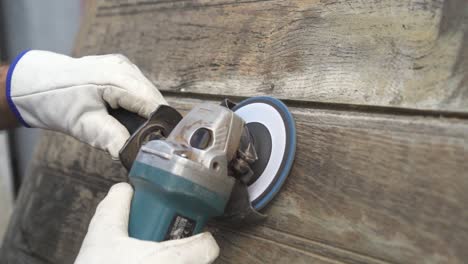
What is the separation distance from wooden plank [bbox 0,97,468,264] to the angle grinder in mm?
29

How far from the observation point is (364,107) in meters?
0.61

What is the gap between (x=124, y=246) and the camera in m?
0.59

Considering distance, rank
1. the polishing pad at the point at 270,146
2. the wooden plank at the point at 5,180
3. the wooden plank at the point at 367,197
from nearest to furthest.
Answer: the wooden plank at the point at 367,197
the polishing pad at the point at 270,146
the wooden plank at the point at 5,180

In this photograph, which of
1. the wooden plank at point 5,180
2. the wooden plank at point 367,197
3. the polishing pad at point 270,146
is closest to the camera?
the wooden plank at point 367,197

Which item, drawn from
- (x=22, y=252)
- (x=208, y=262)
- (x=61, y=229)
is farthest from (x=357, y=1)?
(x=22, y=252)

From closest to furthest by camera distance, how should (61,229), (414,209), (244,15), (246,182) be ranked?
(414,209) < (246,182) < (244,15) < (61,229)

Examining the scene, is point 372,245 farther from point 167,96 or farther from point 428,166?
point 167,96

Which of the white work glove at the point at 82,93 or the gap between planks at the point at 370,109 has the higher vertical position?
the gap between planks at the point at 370,109


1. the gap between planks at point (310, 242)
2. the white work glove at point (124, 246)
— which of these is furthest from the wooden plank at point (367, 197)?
the white work glove at point (124, 246)

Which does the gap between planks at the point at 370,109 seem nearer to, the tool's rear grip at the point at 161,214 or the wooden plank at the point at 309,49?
the wooden plank at the point at 309,49

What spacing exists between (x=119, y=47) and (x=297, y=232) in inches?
23.1

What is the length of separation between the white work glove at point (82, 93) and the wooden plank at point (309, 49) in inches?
5.4

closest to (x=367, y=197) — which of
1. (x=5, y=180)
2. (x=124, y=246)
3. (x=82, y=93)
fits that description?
(x=124, y=246)

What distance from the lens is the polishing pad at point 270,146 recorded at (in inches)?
25.5
